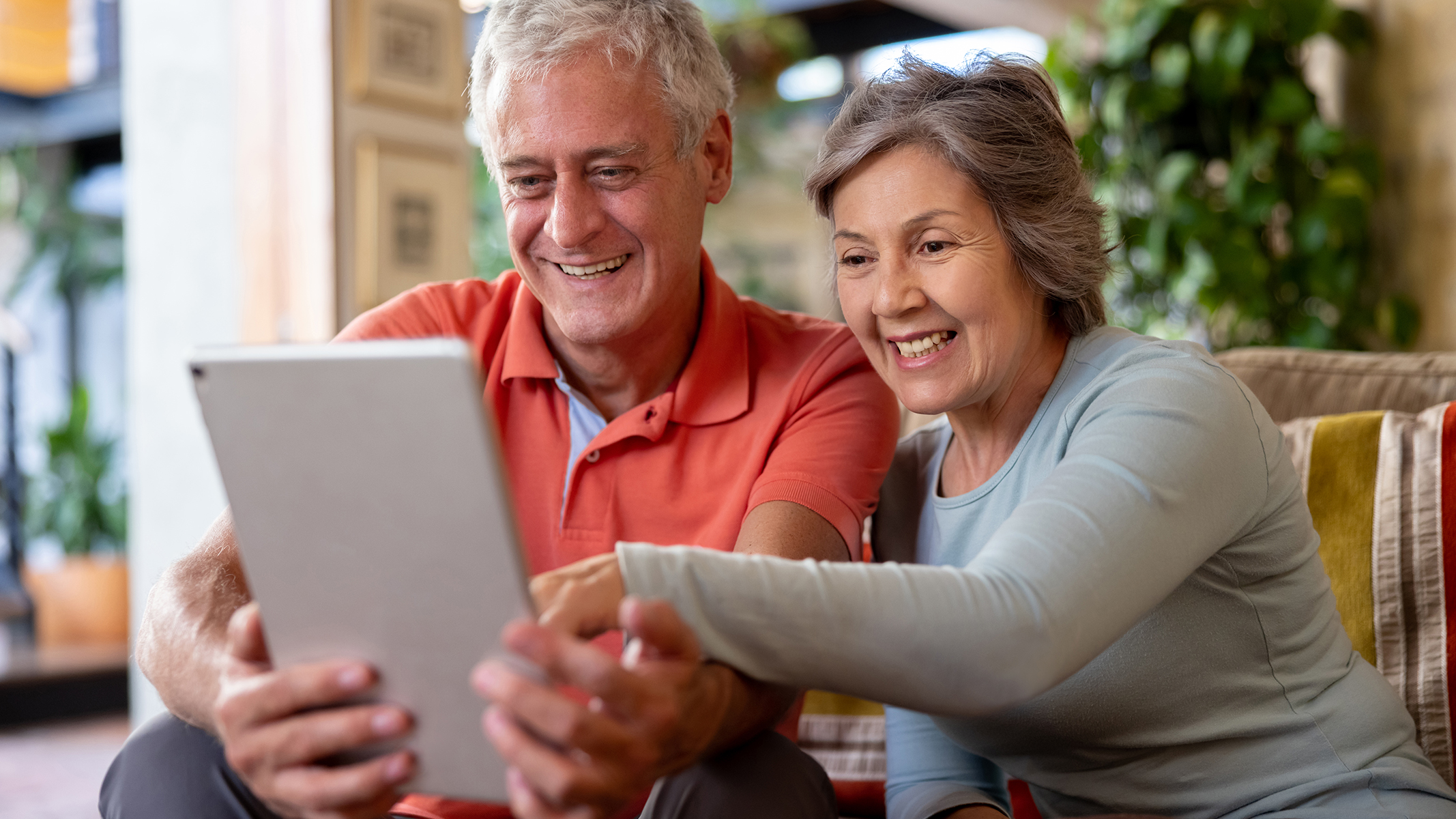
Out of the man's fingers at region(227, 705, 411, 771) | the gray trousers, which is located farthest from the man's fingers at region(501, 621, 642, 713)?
the gray trousers

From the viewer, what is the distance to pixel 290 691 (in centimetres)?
85

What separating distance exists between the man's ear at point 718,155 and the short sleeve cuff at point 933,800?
73 centimetres

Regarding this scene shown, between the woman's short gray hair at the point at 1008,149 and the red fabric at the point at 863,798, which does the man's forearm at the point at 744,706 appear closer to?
the woman's short gray hair at the point at 1008,149

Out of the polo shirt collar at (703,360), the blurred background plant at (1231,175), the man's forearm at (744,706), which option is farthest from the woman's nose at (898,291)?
the blurred background plant at (1231,175)

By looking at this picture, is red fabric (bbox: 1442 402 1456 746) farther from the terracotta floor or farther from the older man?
the terracotta floor

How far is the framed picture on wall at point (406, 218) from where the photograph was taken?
296 cm

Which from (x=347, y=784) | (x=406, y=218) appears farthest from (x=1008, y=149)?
(x=406, y=218)

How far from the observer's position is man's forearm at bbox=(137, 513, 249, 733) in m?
1.05

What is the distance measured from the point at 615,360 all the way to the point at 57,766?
3.21 meters

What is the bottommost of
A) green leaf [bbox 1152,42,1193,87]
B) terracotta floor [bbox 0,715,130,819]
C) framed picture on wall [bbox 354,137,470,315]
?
terracotta floor [bbox 0,715,130,819]

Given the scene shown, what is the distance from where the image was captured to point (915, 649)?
0.86m

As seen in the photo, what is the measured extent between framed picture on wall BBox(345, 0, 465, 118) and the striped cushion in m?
2.23

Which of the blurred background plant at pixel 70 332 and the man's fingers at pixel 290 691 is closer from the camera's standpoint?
the man's fingers at pixel 290 691

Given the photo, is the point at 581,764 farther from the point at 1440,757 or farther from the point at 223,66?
the point at 223,66
